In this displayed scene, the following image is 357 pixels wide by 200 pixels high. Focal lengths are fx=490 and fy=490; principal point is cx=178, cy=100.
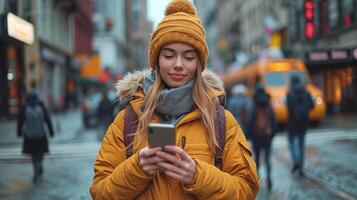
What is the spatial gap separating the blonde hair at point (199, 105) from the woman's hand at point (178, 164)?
0.82ft

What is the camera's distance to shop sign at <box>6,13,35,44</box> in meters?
8.01

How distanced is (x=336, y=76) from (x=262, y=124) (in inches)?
829

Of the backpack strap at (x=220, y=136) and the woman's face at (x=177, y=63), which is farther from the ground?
the woman's face at (x=177, y=63)

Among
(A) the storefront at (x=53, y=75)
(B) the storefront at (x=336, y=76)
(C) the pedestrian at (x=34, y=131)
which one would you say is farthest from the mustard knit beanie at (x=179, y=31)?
(A) the storefront at (x=53, y=75)

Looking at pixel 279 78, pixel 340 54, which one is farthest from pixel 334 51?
pixel 279 78

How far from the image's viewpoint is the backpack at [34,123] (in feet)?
30.3

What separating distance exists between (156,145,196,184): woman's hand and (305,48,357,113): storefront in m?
20.8

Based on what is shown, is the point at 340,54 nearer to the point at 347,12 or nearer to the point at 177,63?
the point at 347,12

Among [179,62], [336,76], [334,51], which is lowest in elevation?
[179,62]

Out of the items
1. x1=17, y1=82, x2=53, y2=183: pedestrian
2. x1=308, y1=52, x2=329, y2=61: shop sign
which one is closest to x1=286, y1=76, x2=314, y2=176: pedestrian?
x1=17, y1=82, x2=53, y2=183: pedestrian

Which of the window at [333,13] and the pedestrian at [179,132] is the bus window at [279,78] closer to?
the window at [333,13]

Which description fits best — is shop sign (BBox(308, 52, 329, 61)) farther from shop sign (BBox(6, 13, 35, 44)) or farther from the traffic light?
shop sign (BBox(6, 13, 35, 44))

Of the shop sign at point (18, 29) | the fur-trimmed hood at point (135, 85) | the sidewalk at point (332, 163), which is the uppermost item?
the shop sign at point (18, 29)

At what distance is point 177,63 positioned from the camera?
239cm
